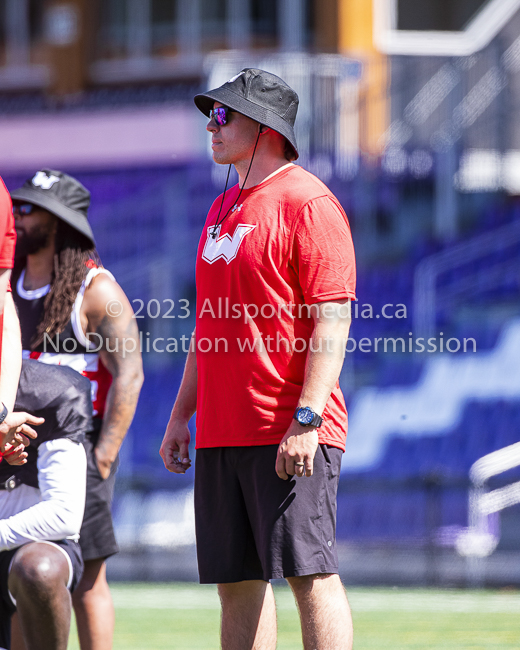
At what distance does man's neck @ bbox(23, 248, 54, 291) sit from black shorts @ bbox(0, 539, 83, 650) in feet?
4.05

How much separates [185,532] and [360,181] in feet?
17.3

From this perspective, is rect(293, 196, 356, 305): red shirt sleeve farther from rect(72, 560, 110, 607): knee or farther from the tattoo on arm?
rect(72, 560, 110, 607): knee

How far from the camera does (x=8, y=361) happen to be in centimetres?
295

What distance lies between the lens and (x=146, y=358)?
38.2 ft

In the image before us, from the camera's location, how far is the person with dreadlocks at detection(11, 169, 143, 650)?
3.88 m

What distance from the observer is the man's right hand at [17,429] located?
284cm

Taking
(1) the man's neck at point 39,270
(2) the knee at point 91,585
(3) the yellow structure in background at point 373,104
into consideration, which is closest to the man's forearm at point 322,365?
(2) the knee at point 91,585

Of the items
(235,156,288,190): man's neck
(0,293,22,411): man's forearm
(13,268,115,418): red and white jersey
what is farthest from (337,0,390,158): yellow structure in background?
(0,293,22,411): man's forearm

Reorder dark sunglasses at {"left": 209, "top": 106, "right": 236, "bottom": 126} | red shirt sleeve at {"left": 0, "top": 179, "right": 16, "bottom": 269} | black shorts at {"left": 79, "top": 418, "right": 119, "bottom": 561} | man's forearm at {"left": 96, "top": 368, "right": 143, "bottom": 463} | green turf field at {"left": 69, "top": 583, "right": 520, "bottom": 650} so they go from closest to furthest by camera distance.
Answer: red shirt sleeve at {"left": 0, "top": 179, "right": 16, "bottom": 269} → dark sunglasses at {"left": 209, "top": 106, "right": 236, "bottom": 126} → black shorts at {"left": 79, "top": 418, "right": 119, "bottom": 561} → man's forearm at {"left": 96, "top": 368, "right": 143, "bottom": 463} → green turf field at {"left": 69, "top": 583, "right": 520, "bottom": 650}

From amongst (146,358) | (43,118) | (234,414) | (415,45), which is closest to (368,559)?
(146,358)

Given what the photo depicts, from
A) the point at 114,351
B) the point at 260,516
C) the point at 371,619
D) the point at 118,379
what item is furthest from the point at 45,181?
the point at 371,619

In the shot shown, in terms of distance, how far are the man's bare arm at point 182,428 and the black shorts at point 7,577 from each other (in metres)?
0.43

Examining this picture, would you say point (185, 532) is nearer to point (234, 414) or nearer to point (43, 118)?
point (234, 414)

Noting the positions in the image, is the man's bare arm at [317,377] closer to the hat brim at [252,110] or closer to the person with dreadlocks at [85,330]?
the hat brim at [252,110]
